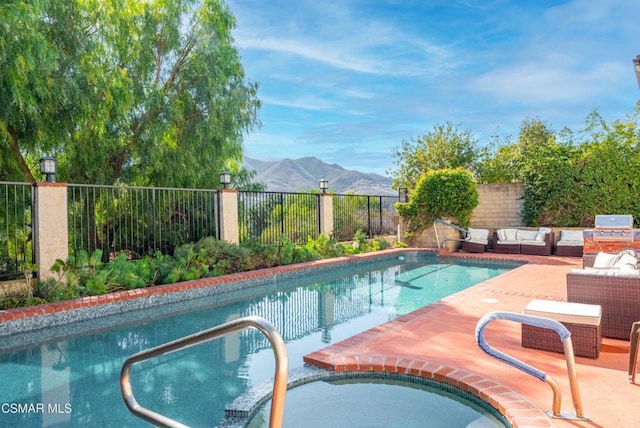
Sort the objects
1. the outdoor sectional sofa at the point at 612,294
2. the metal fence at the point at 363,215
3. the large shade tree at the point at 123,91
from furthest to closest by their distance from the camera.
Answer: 1. the metal fence at the point at 363,215
2. the large shade tree at the point at 123,91
3. the outdoor sectional sofa at the point at 612,294

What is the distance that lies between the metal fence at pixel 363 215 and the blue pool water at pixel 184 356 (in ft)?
17.7

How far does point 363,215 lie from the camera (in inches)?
571

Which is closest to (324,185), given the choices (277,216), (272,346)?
(277,216)

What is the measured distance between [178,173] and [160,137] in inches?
38.5

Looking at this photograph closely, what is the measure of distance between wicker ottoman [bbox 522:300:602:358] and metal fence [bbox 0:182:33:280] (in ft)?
23.2

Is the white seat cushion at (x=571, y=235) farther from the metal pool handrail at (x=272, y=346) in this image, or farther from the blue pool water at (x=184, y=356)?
the metal pool handrail at (x=272, y=346)

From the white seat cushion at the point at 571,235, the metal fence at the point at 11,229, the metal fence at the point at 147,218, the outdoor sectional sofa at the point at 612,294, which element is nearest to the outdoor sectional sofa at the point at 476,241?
the white seat cushion at the point at 571,235

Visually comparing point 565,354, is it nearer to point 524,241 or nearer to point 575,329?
point 575,329

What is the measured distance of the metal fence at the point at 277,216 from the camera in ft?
35.9

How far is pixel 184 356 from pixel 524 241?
35.6 ft

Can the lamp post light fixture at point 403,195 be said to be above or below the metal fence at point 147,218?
above

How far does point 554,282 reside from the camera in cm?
727

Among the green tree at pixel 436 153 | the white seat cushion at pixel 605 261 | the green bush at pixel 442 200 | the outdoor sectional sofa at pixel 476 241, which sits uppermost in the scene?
the green tree at pixel 436 153

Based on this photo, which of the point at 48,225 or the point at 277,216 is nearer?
the point at 48,225
